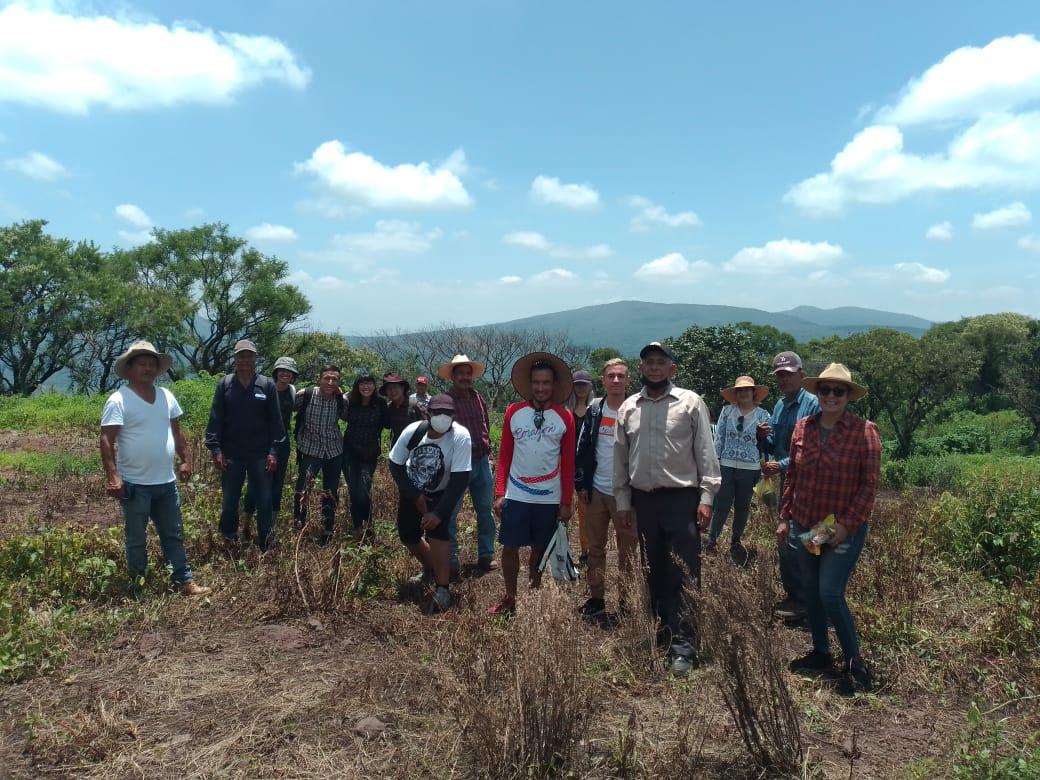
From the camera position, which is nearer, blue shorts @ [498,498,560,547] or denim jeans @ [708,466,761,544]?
blue shorts @ [498,498,560,547]

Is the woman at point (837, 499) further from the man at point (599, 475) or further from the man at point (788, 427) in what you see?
the man at point (599, 475)

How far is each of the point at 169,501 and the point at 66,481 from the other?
449 centimetres

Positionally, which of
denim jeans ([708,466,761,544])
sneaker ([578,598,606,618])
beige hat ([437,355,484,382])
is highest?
beige hat ([437,355,484,382])

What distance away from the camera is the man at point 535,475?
4031mm

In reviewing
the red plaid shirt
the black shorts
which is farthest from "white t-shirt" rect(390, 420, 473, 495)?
the red plaid shirt

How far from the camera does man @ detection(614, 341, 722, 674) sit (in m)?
3.56

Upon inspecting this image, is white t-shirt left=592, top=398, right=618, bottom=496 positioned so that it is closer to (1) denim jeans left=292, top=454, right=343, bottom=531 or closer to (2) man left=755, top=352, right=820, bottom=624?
(2) man left=755, top=352, right=820, bottom=624

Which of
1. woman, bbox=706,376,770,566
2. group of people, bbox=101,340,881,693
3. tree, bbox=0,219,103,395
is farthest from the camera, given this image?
tree, bbox=0,219,103,395

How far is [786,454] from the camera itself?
462 cm

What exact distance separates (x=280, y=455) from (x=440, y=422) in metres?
1.89

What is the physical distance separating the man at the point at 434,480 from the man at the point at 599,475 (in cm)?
77

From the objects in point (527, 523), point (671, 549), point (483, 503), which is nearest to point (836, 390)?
point (671, 549)

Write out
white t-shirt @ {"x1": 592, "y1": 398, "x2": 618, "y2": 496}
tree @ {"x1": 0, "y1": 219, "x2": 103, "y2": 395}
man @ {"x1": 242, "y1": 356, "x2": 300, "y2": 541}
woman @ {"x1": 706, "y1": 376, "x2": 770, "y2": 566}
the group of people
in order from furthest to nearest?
tree @ {"x1": 0, "y1": 219, "x2": 103, "y2": 395} → man @ {"x1": 242, "y1": 356, "x2": 300, "y2": 541} → woman @ {"x1": 706, "y1": 376, "x2": 770, "y2": 566} → white t-shirt @ {"x1": 592, "y1": 398, "x2": 618, "y2": 496} → the group of people

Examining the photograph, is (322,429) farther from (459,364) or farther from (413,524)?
(413,524)
